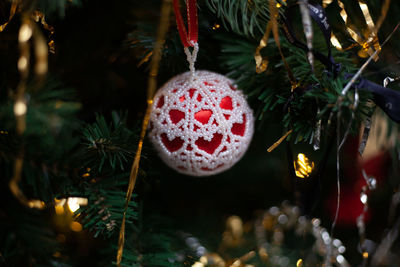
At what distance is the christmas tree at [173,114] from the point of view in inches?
15.9

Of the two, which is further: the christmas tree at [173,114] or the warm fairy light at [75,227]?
the warm fairy light at [75,227]

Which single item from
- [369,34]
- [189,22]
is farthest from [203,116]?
[369,34]

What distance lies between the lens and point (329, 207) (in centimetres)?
78

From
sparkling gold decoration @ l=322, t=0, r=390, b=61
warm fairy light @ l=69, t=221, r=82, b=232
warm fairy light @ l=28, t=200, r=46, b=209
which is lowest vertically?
warm fairy light @ l=69, t=221, r=82, b=232

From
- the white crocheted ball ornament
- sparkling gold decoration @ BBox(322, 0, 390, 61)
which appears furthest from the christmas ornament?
sparkling gold decoration @ BBox(322, 0, 390, 61)

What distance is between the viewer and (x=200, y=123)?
1.52 ft

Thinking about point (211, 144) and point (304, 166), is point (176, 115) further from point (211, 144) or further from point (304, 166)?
point (304, 166)

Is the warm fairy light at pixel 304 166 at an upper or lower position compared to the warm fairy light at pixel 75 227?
upper

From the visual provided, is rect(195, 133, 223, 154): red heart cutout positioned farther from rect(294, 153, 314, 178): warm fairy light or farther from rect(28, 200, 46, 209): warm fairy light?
rect(28, 200, 46, 209): warm fairy light

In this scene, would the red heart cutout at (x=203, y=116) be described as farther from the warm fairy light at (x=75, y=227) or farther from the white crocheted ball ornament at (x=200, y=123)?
the warm fairy light at (x=75, y=227)

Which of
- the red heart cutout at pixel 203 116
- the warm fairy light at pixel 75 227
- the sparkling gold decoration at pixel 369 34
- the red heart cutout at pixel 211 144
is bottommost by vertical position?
the warm fairy light at pixel 75 227

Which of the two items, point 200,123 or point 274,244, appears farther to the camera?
point 274,244

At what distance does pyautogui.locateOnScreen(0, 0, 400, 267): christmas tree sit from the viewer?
0.40 meters

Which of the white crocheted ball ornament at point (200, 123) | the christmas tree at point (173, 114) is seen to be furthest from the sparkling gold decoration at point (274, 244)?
the white crocheted ball ornament at point (200, 123)
